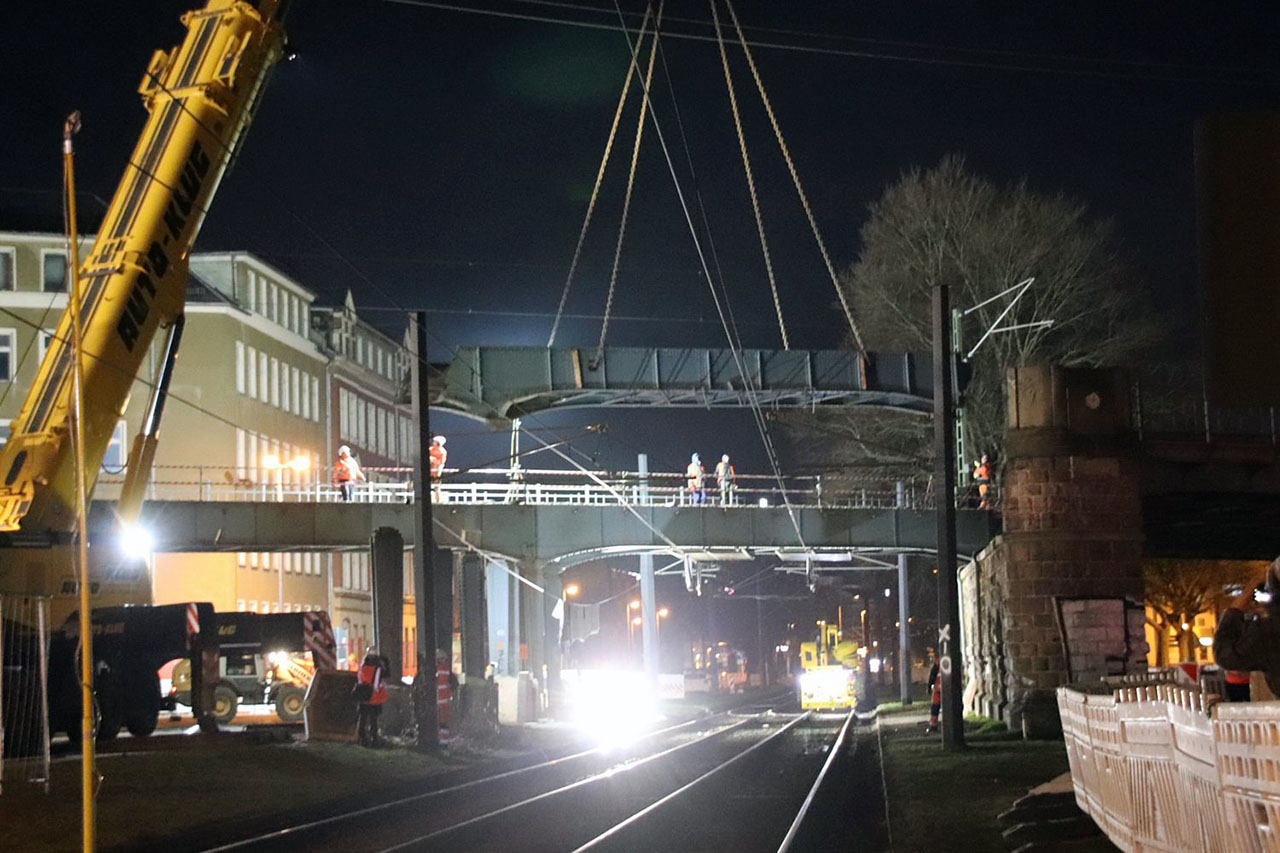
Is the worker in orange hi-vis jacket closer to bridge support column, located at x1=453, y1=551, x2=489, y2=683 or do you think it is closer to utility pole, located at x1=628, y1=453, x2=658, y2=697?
bridge support column, located at x1=453, y1=551, x2=489, y2=683

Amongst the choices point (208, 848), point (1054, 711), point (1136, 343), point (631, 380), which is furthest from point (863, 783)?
point (1136, 343)

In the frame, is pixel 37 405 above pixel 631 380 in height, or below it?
below

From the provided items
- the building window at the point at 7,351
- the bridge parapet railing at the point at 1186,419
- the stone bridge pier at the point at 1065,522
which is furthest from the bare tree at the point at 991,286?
the building window at the point at 7,351

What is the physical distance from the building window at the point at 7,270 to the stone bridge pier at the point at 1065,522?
152 ft

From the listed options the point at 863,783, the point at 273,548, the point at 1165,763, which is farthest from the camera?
the point at 273,548

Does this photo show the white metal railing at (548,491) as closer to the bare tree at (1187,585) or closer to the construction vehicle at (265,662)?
the construction vehicle at (265,662)

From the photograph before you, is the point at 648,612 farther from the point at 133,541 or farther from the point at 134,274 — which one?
the point at 134,274

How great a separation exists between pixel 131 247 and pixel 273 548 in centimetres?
2811

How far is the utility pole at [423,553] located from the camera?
33.9 m

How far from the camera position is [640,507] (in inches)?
2104

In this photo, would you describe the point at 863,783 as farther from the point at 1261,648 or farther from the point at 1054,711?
the point at 1261,648

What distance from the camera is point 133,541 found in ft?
91.4

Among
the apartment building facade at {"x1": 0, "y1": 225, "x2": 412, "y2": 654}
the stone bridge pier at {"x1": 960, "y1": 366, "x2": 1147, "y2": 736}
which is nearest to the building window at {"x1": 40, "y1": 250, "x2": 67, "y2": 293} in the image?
the apartment building facade at {"x1": 0, "y1": 225, "x2": 412, "y2": 654}

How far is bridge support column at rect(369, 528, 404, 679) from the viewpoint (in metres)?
38.8
